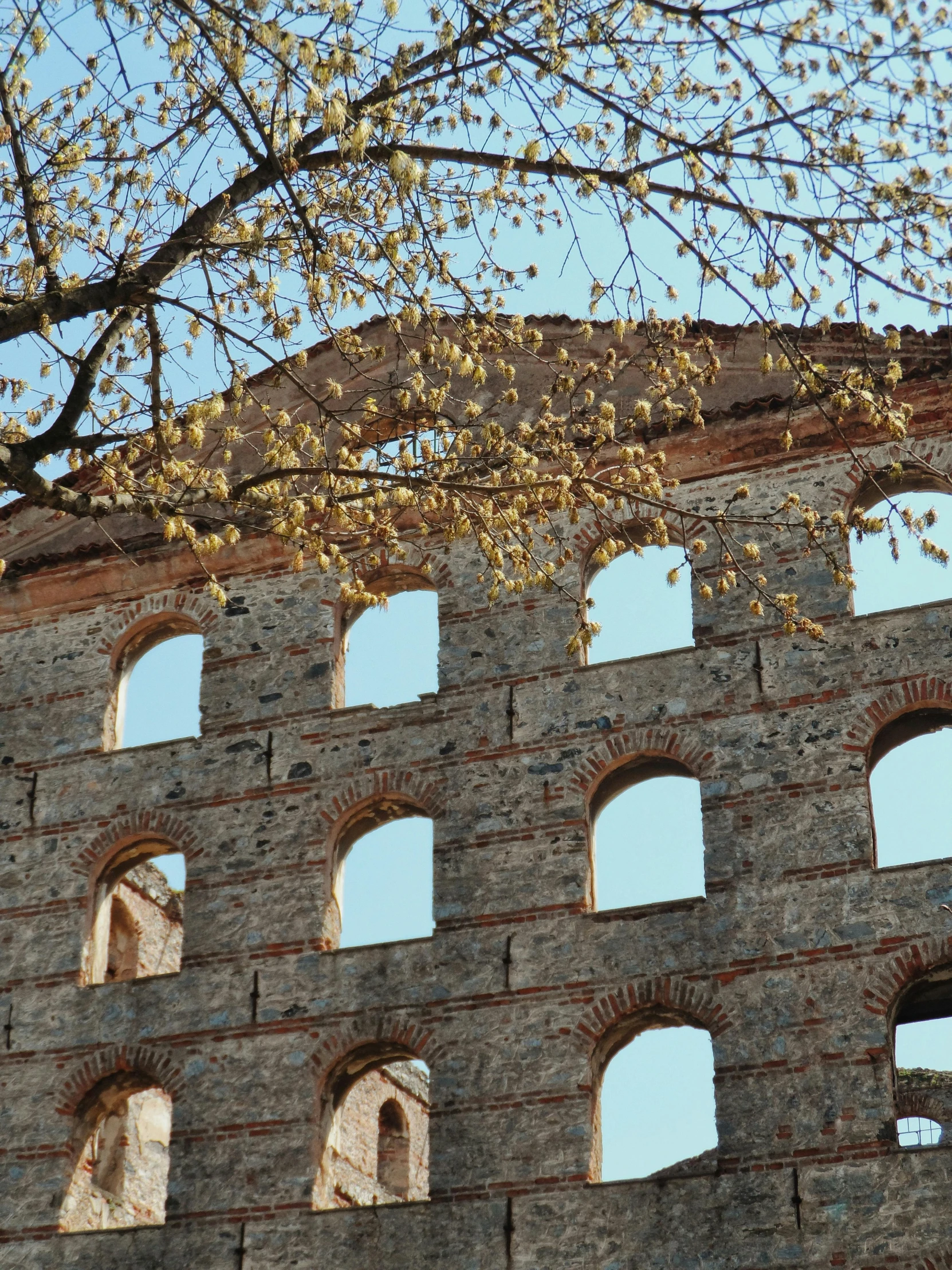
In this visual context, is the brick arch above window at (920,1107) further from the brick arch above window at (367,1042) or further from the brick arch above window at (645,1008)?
the brick arch above window at (367,1042)

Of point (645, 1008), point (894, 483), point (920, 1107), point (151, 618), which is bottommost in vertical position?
point (645, 1008)

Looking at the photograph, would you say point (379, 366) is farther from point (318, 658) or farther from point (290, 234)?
point (290, 234)

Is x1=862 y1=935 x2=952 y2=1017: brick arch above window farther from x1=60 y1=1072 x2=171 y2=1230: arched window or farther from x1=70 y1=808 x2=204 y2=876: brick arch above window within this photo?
x1=70 y1=808 x2=204 y2=876: brick arch above window

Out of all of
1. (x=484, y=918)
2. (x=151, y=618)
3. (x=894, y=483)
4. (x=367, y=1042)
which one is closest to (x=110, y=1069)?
(x=367, y=1042)

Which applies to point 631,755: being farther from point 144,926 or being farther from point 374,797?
point 144,926

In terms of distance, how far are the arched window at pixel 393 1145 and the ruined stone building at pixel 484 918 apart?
3.33 meters

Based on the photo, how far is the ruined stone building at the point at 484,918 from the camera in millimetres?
15133

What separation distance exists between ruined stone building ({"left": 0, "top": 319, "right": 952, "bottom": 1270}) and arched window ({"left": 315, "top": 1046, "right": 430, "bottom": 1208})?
7.79 ft

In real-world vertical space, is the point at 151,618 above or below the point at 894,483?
below

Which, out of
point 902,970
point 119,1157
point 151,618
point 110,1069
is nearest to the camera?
point 902,970

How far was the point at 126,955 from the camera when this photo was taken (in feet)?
71.3

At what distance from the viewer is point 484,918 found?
16.7 metres

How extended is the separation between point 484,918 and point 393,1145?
7.18 m

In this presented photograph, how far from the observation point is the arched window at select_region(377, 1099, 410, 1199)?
2261cm
